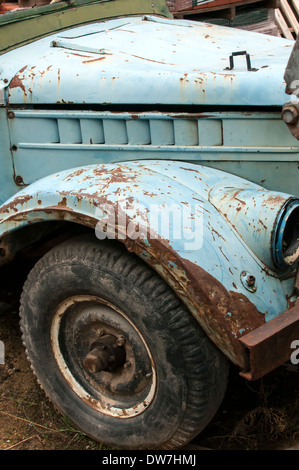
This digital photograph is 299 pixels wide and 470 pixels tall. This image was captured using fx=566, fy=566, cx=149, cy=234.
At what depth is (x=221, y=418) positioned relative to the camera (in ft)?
8.72

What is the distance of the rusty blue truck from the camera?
2.08 m

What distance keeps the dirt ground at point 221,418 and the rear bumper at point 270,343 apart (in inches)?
24.0

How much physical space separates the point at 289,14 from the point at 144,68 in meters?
4.77

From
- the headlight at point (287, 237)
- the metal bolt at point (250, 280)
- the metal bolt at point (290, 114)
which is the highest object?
the metal bolt at point (290, 114)

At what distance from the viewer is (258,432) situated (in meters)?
2.52

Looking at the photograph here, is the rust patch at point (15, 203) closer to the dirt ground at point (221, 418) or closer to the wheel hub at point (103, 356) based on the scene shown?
the wheel hub at point (103, 356)

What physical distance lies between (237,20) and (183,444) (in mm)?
5118

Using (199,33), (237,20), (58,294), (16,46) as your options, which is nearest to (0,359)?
(58,294)

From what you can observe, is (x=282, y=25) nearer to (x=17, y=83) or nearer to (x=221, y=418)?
(x=17, y=83)

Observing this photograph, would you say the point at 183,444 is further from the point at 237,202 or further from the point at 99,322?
the point at 237,202

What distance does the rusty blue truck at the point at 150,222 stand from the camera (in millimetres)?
2082

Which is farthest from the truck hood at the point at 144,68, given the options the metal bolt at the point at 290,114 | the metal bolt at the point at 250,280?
the metal bolt at the point at 250,280

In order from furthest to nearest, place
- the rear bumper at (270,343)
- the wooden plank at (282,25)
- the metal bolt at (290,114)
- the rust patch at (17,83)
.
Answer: the wooden plank at (282,25) → the rust patch at (17,83) → the metal bolt at (290,114) → the rear bumper at (270,343)
